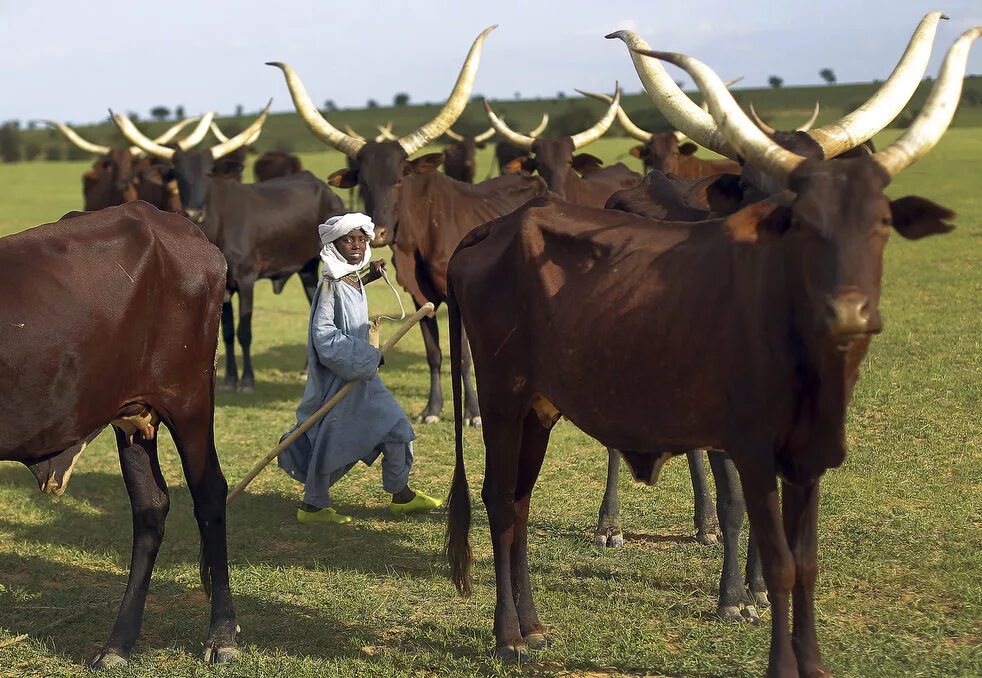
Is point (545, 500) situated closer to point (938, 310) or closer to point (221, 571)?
point (221, 571)

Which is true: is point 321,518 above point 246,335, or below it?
above

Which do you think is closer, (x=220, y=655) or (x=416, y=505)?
(x=220, y=655)

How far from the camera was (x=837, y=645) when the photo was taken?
4895mm

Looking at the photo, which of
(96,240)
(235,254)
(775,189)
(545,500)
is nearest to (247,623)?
(96,240)

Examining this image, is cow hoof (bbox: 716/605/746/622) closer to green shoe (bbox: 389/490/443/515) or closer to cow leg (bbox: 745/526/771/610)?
cow leg (bbox: 745/526/771/610)

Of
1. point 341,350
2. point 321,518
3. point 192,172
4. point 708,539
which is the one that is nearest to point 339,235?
point 341,350

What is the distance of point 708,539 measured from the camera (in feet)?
20.6

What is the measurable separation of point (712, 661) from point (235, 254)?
8.05 m

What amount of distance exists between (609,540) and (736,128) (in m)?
2.93

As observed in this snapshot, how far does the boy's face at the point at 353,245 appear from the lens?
6734 millimetres

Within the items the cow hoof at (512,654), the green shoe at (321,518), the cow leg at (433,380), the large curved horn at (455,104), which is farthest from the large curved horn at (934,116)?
the cow leg at (433,380)

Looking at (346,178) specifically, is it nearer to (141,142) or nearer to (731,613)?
(141,142)

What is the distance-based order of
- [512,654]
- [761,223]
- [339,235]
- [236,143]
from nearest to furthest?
[761,223] < [512,654] < [339,235] < [236,143]

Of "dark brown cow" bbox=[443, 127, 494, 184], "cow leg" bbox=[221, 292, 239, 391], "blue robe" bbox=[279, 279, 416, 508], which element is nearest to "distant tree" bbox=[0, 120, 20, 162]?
"dark brown cow" bbox=[443, 127, 494, 184]
